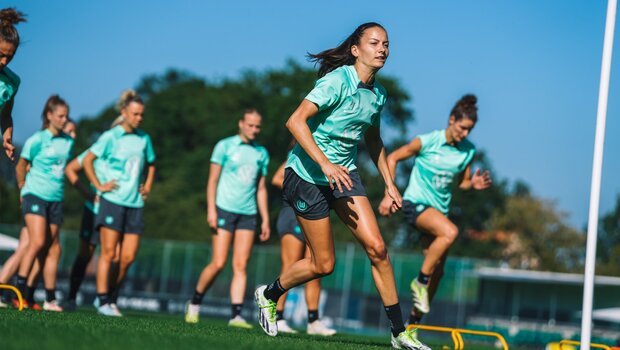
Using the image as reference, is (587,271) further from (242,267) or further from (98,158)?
(98,158)

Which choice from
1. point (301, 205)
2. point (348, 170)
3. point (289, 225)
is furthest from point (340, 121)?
point (289, 225)

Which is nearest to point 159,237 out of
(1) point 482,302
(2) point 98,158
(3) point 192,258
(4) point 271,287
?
(1) point 482,302

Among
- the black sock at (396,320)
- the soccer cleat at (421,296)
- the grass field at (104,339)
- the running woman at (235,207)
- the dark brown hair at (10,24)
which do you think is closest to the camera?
the grass field at (104,339)

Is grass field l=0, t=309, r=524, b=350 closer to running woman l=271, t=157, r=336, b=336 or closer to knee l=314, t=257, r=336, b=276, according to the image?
knee l=314, t=257, r=336, b=276

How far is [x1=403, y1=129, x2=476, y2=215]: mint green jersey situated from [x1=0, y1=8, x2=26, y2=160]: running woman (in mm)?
4535

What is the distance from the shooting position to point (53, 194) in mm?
11922

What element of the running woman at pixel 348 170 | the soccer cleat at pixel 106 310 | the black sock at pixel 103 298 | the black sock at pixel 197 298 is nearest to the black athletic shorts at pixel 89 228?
the black sock at pixel 103 298

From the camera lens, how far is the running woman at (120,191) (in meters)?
12.0

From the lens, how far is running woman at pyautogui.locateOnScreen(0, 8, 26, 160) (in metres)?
9.10

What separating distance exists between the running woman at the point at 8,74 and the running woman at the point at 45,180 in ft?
6.64

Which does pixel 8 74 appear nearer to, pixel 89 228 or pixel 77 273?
pixel 89 228

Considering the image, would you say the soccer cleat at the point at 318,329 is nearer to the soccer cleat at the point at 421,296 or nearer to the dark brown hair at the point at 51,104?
A: the soccer cleat at the point at 421,296

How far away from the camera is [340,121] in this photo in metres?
7.68

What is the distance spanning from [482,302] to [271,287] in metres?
43.7
